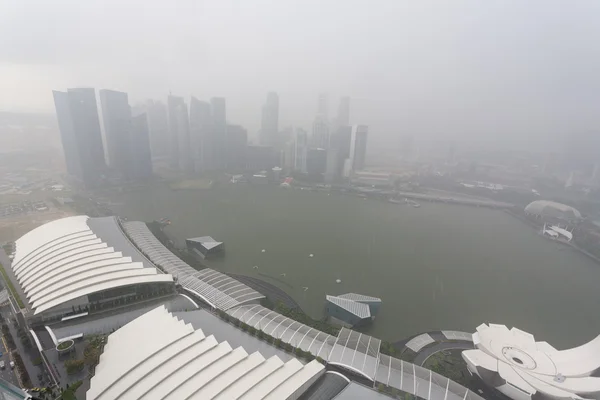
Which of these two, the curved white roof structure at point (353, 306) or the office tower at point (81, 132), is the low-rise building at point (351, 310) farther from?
the office tower at point (81, 132)

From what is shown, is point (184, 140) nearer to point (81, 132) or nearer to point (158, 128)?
point (158, 128)

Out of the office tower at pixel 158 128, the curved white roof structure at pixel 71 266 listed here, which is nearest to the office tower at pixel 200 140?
the office tower at pixel 158 128

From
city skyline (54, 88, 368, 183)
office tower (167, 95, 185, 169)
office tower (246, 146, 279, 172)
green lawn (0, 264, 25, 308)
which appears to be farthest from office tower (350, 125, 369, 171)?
green lawn (0, 264, 25, 308)

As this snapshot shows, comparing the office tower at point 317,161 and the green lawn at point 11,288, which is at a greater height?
the office tower at point 317,161

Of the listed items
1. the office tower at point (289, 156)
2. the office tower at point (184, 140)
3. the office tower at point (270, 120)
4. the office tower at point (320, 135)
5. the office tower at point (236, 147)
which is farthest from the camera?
the office tower at point (270, 120)

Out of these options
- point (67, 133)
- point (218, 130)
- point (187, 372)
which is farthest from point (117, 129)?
point (187, 372)

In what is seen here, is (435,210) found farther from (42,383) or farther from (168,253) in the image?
(42,383)

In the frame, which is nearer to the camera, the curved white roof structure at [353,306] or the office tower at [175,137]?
the curved white roof structure at [353,306]
